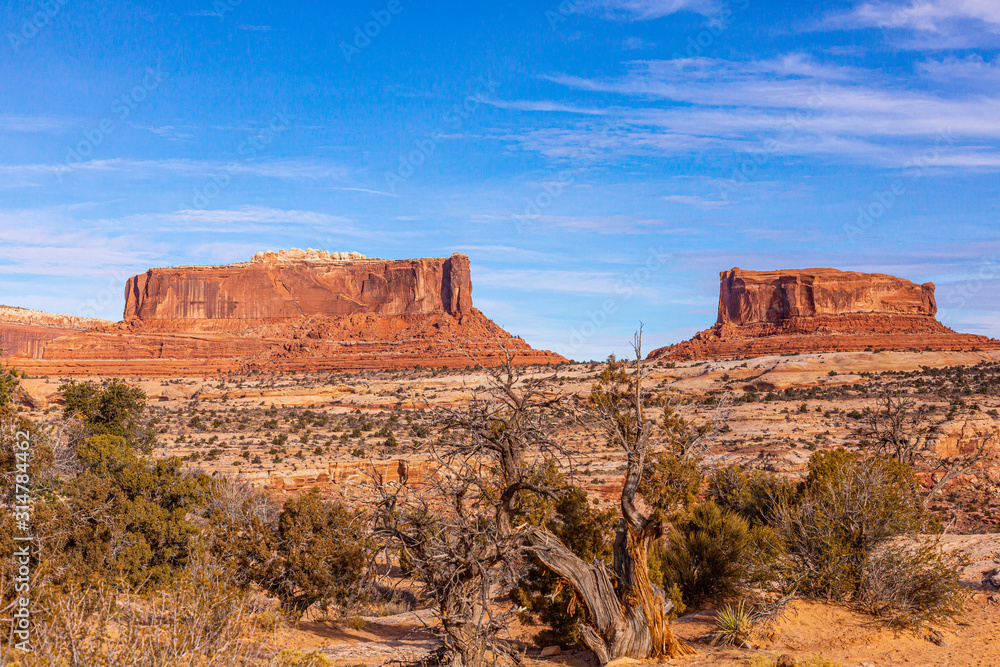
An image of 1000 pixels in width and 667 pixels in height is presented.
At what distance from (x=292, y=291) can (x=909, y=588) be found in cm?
12100

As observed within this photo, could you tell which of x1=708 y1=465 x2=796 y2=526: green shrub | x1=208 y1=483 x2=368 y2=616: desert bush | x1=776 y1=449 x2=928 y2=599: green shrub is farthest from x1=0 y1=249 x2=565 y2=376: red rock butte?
x1=776 y1=449 x2=928 y2=599: green shrub

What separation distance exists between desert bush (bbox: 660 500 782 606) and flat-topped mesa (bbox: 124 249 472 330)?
106m

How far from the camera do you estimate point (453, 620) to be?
7660 mm

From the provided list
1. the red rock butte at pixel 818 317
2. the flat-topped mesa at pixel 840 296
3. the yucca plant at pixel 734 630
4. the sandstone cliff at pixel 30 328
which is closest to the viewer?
the yucca plant at pixel 734 630

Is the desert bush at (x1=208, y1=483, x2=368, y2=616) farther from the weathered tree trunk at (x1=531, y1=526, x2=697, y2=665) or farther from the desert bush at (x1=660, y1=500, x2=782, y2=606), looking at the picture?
the desert bush at (x1=660, y1=500, x2=782, y2=606)

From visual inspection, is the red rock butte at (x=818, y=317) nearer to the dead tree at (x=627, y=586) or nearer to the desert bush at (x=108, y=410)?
the desert bush at (x=108, y=410)

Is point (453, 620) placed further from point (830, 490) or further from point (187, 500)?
point (187, 500)

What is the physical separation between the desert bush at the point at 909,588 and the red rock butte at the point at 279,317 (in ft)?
278

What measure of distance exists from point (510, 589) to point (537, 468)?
2.73 m

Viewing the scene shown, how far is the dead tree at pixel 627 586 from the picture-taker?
832cm

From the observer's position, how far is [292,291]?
4818 inches

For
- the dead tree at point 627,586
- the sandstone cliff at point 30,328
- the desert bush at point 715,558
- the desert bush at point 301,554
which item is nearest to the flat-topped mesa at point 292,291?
the sandstone cliff at point 30,328

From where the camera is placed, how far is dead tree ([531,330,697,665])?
8.32 meters

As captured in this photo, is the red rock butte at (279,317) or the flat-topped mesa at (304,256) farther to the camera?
the flat-topped mesa at (304,256)
